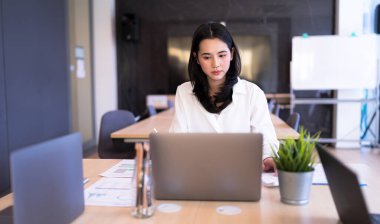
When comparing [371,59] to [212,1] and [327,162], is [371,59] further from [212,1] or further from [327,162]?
[327,162]

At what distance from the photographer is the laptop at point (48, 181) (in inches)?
30.1

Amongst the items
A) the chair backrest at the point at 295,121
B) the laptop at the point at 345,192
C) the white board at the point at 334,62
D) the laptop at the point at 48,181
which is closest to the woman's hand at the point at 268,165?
the laptop at the point at 345,192

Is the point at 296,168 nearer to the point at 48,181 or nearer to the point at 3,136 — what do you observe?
the point at 48,181

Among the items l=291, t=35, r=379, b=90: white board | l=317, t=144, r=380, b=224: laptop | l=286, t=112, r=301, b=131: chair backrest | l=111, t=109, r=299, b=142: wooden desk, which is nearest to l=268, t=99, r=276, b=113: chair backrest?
l=291, t=35, r=379, b=90: white board

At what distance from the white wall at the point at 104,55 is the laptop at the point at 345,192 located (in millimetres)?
5126

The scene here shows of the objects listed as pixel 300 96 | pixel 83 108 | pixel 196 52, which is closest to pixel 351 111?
pixel 300 96

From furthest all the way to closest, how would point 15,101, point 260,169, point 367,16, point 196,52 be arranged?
point 367,16 < point 15,101 < point 196,52 < point 260,169

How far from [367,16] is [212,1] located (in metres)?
2.44

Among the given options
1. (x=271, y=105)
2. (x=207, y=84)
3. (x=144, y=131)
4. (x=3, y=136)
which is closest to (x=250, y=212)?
(x=207, y=84)

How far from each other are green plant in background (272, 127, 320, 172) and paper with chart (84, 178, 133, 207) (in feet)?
1.54

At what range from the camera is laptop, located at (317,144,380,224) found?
0.73 m

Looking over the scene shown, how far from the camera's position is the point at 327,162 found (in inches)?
35.9

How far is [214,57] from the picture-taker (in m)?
1.46

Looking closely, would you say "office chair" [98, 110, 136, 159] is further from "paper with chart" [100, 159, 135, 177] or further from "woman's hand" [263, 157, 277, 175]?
"woman's hand" [263, 157, 277, 175]
